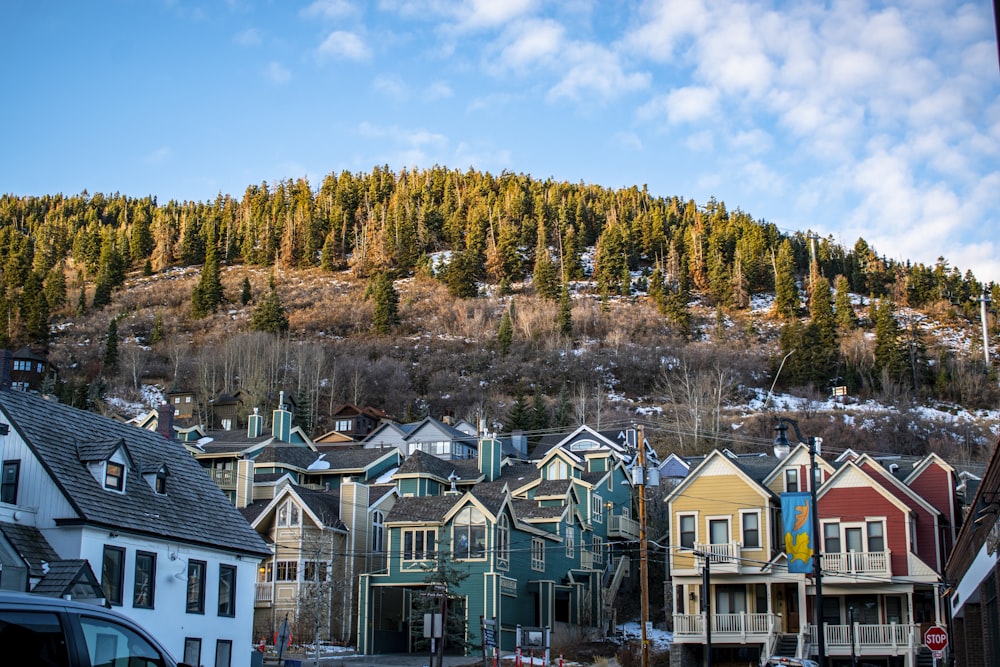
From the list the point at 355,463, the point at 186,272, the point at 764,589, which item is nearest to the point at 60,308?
the point at 186,272

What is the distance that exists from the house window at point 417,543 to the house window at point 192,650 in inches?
711

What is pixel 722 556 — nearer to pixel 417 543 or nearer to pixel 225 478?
pixel 417 543

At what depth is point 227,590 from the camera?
34594 millimetres

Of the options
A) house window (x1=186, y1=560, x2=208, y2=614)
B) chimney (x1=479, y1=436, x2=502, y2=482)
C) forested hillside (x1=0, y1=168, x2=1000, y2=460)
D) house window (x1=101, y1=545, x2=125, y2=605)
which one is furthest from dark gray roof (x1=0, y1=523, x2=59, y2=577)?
forested hillside (x1=0, y1=168, x2=1000, y2=460)

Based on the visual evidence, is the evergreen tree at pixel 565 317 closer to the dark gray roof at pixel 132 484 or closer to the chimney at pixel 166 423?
the chimney at pixel 166 423

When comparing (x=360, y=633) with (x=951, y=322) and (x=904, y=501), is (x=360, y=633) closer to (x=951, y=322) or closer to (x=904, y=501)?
(x=904, y=501)

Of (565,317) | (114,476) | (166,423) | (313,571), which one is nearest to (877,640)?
(313,571)

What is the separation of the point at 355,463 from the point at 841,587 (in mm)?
35347

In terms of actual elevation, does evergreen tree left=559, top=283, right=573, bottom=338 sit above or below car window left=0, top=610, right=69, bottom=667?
above

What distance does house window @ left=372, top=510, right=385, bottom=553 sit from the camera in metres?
56.0

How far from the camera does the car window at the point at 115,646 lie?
9.17 metres

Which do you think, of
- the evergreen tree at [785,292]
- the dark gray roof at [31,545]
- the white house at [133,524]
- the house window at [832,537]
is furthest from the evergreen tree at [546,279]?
the dark gray roof at [31,545]

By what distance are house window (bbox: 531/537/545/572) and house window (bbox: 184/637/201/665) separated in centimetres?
2326

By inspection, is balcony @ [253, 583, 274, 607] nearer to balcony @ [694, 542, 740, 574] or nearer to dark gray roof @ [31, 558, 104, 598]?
balcony @ [694, 542, 740, 574]
